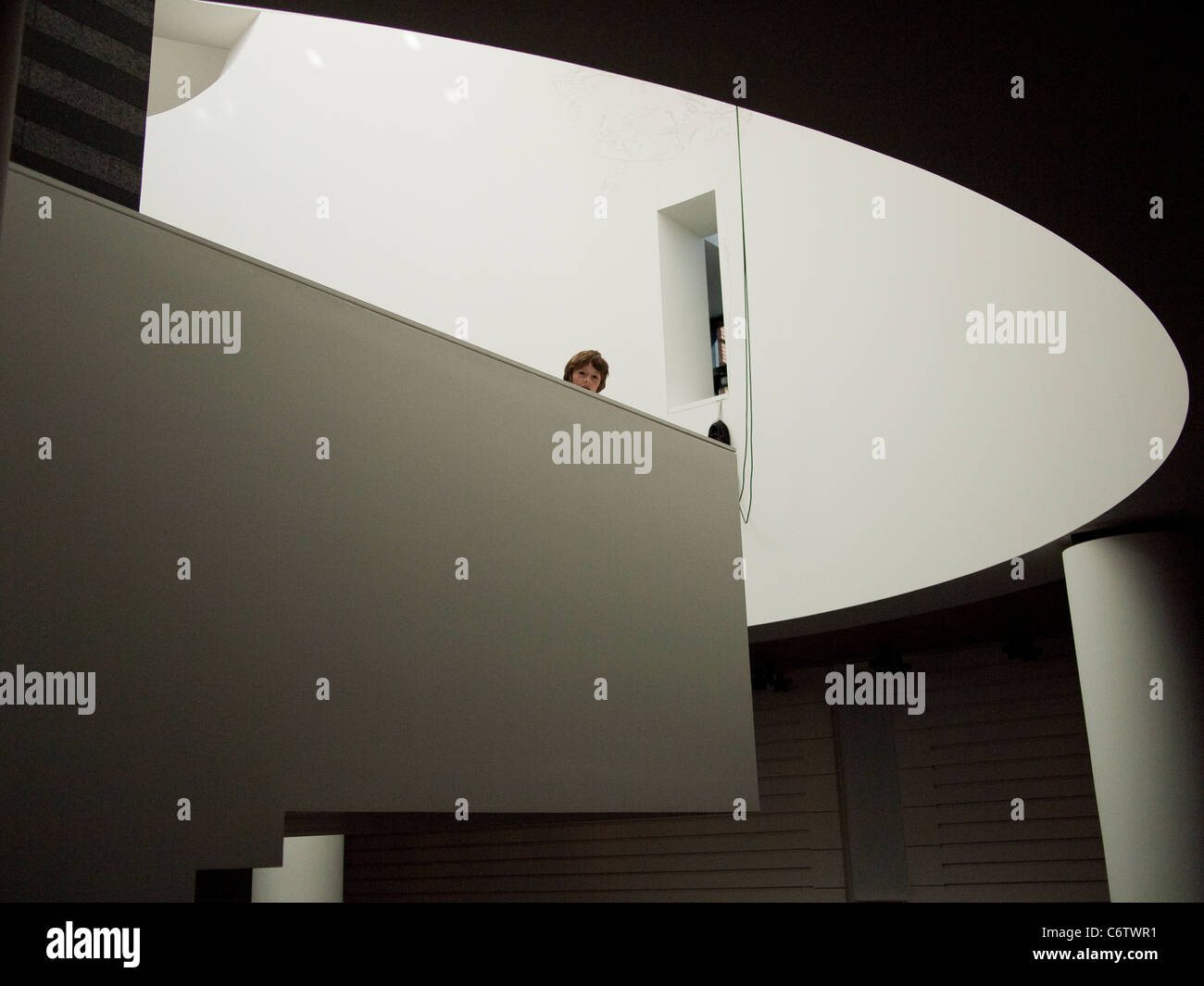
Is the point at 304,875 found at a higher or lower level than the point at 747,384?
lower

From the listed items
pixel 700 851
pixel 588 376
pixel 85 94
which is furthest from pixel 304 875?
pixel 85 94

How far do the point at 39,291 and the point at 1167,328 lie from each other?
8.51ft

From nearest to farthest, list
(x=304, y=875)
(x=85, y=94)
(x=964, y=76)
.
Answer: (x=964, y=76)
(x=85, y=94)
(x=304, y=875)

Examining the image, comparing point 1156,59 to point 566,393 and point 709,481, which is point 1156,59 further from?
point 709,481

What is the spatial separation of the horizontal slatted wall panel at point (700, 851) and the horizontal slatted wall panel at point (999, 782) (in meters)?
0.55

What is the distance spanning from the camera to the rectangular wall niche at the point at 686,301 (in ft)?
20.9

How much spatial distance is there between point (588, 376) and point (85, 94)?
2.48m

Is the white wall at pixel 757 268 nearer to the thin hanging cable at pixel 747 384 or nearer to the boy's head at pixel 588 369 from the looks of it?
the thin hanging cable at pixel 747 384

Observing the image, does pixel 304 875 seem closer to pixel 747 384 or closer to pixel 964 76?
pixel 747 384

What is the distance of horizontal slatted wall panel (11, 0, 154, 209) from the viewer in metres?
2.66

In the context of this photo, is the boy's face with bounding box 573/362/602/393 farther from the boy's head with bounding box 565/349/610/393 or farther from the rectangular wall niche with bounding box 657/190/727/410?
the rectangular wall niche with bounding box 657/190/727/410

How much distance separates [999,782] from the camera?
20.7 feet

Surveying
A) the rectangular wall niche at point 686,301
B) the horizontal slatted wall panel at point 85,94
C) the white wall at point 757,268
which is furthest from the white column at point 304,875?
the horizontal slatted wall panel at point 85,94
